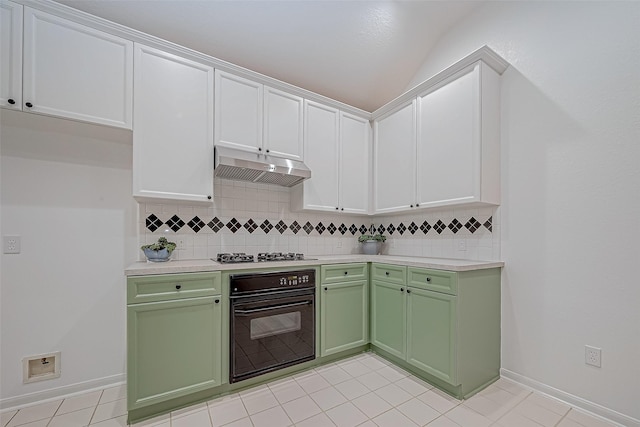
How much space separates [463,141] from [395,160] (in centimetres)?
73

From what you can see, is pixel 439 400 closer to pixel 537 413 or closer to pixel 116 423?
pixel 537 413

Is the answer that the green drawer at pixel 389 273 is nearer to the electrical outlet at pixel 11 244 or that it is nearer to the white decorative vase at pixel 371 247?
the white decorative vase at pixel 371 247

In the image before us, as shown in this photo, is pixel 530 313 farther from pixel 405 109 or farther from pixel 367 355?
pixel 405 109

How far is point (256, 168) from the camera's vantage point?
219cm

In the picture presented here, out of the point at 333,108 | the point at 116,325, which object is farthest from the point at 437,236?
the point at 116,325

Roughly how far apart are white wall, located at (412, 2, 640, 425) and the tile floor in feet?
1.03

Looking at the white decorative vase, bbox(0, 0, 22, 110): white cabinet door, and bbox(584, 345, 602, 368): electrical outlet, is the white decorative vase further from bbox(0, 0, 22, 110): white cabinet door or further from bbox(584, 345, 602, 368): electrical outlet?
bbox(0, 0, 22, 110): white cabinet door

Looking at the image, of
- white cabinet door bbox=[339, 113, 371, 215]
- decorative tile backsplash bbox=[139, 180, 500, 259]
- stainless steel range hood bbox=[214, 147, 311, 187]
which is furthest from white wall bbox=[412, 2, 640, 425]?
stainless steel range hood bbox=[214, 147, 311, 187]

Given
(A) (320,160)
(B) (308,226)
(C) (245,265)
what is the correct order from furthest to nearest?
1. (B) (308,226)
2. (A) (320,160)
3. (C) (245,265)

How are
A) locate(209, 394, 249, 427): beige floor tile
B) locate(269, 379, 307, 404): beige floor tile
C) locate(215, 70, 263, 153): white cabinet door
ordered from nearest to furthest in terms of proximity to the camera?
locate(209, 394, 249, 427): beige floor tile, locate(269, 379, 307, 404): beige floor tile, locate(215, 70, 263, 153): white cabinet door

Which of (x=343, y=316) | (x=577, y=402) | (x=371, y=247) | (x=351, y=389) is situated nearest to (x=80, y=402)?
(x=351, y=389)

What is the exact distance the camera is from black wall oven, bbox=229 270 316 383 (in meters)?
1.93

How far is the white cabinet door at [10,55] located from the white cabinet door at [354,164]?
93.6 inches

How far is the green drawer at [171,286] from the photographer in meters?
1.64
